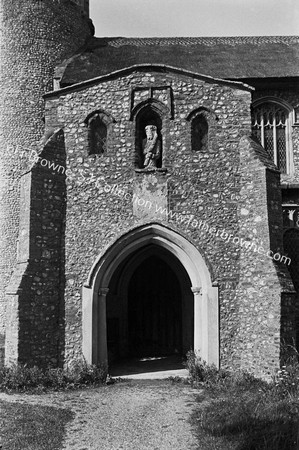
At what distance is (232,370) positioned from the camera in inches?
439

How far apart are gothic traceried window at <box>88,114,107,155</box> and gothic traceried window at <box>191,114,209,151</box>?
203 cm

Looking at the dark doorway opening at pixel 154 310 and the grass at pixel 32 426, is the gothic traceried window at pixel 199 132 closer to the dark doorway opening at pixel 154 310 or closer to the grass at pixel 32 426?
the dark doorway opening at pixel 154 310

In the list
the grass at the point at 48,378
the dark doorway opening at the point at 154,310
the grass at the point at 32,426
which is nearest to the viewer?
the grass at the point at 32,426

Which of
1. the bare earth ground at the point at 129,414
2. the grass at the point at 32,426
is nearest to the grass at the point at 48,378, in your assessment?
the bare earth ground at the point at 129,414

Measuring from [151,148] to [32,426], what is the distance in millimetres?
6563

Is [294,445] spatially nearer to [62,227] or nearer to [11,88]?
[62,227]

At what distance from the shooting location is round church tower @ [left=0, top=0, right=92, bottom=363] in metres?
17.6

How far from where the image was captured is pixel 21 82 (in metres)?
17.6

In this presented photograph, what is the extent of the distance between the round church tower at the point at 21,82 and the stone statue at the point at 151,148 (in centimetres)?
670

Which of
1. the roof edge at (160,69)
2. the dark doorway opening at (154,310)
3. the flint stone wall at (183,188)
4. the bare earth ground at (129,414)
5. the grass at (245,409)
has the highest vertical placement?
the roof edge at (160,69)

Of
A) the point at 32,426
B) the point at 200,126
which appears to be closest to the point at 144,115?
the point at 200,126

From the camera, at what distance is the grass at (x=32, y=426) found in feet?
22.9

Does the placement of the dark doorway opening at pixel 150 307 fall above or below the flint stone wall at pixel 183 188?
below

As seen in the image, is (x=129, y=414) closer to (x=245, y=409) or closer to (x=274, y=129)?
(x=245, y=409)
